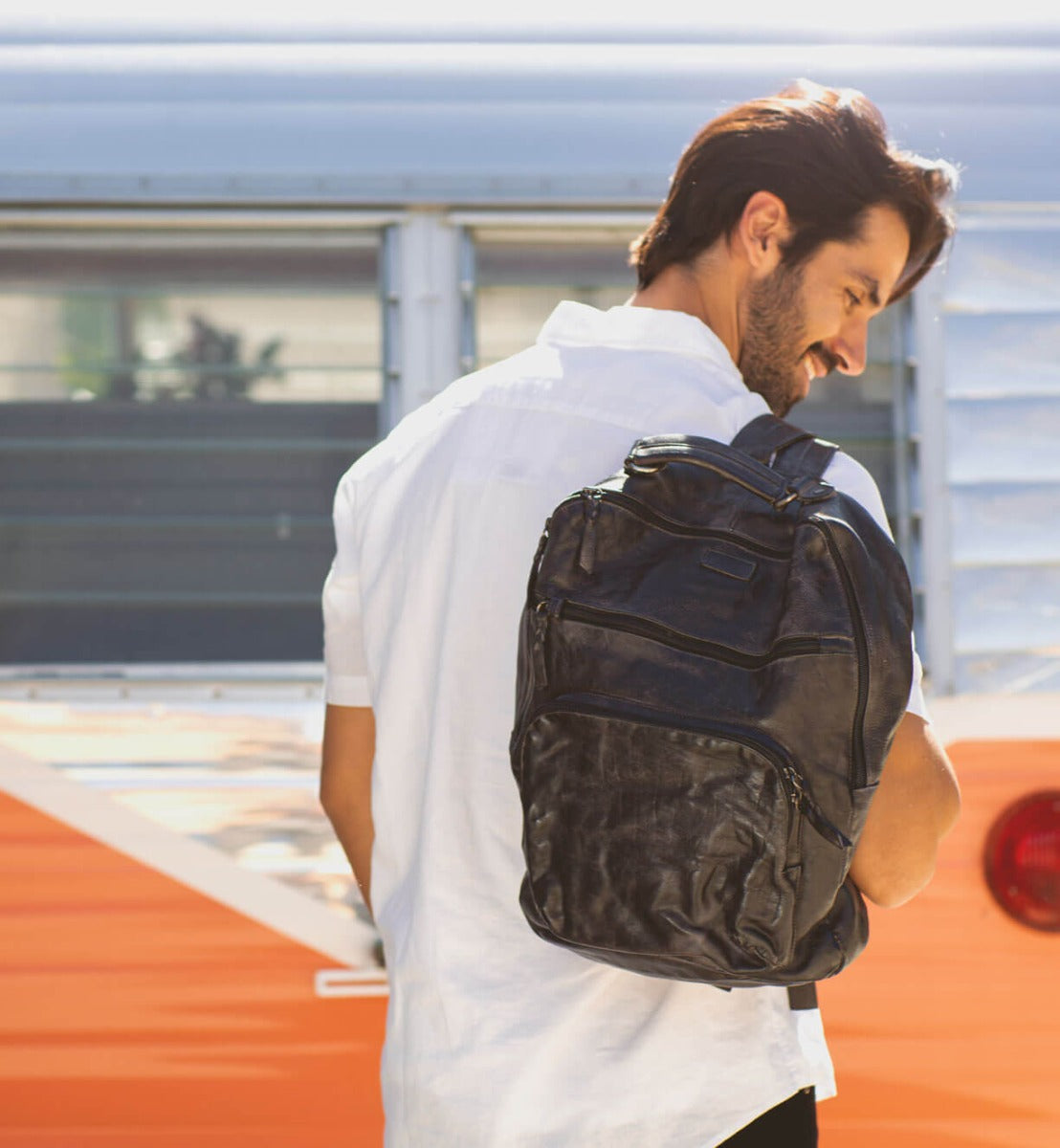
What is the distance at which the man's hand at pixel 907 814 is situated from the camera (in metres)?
1.18

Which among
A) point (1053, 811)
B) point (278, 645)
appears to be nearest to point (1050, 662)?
point (1053, 811)

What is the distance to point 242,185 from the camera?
2438 mm

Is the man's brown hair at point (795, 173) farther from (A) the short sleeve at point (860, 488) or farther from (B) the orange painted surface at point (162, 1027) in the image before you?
(B) the orange painted surface at point (162, 1027)

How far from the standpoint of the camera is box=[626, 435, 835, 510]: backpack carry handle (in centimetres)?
115

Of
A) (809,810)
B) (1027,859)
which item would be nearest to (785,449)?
(809,810)

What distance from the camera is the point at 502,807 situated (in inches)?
51.8

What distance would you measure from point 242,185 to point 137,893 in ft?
4.13

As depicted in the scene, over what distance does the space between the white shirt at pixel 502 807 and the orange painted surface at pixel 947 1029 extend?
1118mm

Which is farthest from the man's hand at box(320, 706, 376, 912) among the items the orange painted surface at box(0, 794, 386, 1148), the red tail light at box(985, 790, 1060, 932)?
the red tail light at box(985, 790, 1060, 932)

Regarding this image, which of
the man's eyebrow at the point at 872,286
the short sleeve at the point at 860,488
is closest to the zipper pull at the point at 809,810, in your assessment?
the short sleeve at the point at 860,488

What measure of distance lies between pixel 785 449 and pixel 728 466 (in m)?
0.08

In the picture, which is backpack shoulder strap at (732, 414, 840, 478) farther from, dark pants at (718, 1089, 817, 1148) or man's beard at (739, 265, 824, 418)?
dark pants at (718, 1089, 817, 1148)

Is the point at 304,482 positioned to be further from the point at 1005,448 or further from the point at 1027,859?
the point at 1027,859

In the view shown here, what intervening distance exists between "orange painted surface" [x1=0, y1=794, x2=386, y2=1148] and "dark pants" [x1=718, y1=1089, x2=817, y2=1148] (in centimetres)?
122
